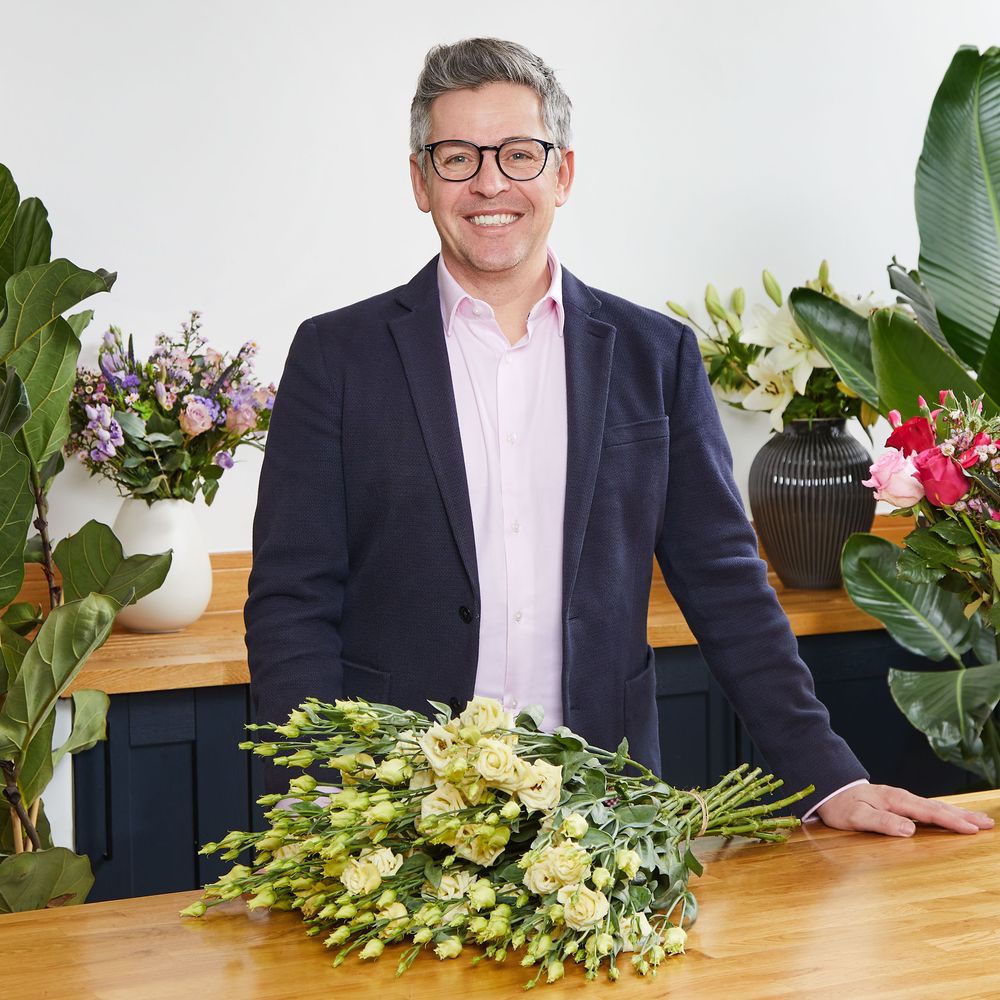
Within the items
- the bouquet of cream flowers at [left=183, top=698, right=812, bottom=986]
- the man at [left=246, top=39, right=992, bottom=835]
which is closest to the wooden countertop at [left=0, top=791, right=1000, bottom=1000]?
the bouquet of cream flowers at [left=183, top=698, right=812, bottom=986]

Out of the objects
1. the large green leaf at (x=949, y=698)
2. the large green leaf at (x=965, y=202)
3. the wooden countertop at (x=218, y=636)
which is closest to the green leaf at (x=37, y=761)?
the wooden countertop at (x=218, y=636)

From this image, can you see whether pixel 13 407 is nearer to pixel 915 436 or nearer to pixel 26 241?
pixel 26 241

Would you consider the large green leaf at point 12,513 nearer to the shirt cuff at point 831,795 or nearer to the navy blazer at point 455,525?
the navy blazer at point 455,525

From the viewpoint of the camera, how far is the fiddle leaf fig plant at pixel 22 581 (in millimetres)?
1815

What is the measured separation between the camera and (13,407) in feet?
5.99

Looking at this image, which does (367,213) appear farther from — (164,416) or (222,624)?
(222,624)

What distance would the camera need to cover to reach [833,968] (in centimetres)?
106

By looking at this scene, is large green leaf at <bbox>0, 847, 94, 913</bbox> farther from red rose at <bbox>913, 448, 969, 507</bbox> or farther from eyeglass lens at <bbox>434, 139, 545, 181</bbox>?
red rose at <bbox>913, 448, 969, 507</bbox>

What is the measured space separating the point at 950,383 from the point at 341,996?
177cm

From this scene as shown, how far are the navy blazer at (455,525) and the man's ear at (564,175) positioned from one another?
5.5 inches

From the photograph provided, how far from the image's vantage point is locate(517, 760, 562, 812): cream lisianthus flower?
102 centimetres

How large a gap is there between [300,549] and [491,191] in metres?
0.51

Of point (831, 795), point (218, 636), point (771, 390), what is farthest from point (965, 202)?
point (218, 636)

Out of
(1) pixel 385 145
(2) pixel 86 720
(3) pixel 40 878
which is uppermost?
(1) pixel 385 145
